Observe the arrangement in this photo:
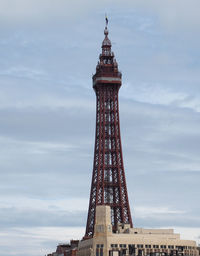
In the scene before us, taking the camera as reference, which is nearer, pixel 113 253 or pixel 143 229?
pixel 113 253

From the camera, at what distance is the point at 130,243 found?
18788cm

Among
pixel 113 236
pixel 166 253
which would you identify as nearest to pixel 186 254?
pixel 166 253

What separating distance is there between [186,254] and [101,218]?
77.4 feet

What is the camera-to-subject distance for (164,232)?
198 m

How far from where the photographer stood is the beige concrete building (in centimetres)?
18588

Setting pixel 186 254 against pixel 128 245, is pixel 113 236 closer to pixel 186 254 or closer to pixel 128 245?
pixel 128 245

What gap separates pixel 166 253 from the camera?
7470 inches

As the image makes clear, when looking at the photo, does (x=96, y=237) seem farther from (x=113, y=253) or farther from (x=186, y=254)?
(x=186, y=254)

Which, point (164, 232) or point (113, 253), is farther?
point (164, 232)

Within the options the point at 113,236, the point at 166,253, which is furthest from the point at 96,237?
the point at 166,253

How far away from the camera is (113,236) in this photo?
188 meters

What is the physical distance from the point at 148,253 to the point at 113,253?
1020 cm

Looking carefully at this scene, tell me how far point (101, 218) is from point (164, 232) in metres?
19.4

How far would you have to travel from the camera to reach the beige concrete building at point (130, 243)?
185875mm
